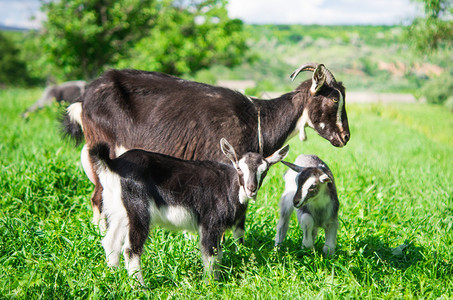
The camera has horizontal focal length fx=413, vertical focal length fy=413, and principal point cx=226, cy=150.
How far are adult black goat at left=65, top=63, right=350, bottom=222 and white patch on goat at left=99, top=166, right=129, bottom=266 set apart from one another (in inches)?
31.6

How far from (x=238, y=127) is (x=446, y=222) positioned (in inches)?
105

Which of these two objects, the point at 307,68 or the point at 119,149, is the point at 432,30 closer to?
the point at 307,68

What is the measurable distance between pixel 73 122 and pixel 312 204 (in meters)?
2.69

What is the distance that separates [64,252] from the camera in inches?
136

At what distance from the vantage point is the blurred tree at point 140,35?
1405 cm

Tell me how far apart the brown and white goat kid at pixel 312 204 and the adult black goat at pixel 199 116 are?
0.49 metres

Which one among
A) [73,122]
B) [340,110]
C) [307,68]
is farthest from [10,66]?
[340,110]

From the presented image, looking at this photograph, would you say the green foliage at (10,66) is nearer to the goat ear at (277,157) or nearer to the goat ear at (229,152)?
the goat ear at (229,152)

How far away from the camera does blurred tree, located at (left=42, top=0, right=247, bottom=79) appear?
46.1 feet

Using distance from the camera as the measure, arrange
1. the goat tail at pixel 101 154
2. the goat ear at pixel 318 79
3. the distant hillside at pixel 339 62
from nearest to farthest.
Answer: the goat tail at pixel 101 154 → the goat ear at pixel 318 79 → the distant hillside at pixel 339 62

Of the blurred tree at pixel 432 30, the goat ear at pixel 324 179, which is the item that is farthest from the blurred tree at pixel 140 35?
the goat ear at pixel 324 179

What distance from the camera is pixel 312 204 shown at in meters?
3.59

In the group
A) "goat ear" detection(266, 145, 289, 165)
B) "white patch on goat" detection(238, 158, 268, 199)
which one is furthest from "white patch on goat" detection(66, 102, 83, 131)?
"goat ear" detection(266, 145, 289, 165)

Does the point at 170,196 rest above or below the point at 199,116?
below
